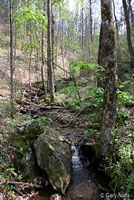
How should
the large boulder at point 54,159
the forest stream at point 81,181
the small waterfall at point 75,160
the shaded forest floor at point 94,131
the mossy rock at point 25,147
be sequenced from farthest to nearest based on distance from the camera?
the small waterfall at point 75,160 < the mossy rock at point 25,147 < the large boulder at point 54,159 < the forest stream at point 81,181 < the shaded forest floor at point 94,131

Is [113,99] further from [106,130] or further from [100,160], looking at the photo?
[100,160]

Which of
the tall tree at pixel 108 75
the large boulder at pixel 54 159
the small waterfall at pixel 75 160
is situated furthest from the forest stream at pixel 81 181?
the tall tree at pixel 108 75

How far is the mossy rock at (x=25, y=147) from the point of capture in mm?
4250

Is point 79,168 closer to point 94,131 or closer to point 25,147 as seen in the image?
point 94,131

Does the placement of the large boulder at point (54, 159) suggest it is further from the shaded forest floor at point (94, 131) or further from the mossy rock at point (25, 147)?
the shaded forest floor at point (94, 131)

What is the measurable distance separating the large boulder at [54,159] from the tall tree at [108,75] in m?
1.22

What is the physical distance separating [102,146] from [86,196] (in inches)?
56.5

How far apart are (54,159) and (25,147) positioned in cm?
100

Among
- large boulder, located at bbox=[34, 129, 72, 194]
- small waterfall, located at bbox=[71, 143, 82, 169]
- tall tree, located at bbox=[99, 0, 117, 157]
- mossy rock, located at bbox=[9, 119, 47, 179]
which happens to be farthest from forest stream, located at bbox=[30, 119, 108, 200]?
tall tree, located at bbox=[99, 0, 117, 157]

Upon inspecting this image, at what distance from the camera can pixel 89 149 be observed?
5637 millimetres

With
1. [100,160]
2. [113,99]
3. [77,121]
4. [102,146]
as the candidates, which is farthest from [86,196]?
[77,121]

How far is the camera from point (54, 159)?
14.1ft

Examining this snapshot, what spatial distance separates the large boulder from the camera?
4.12m

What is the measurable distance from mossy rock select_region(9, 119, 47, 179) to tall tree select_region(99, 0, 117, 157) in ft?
7.11
